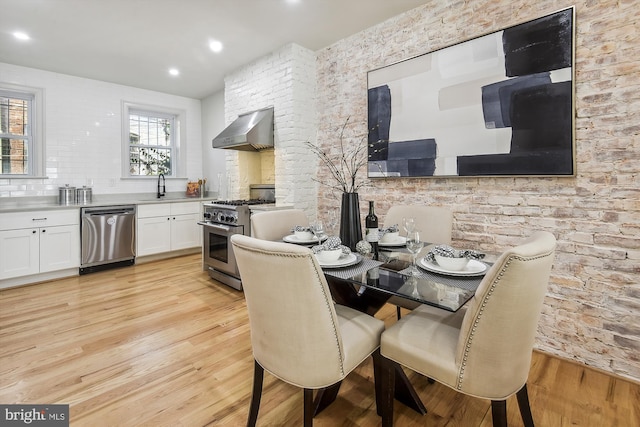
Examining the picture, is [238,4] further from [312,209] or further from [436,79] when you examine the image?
[312,209]

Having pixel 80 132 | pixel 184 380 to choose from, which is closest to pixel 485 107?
pixel 184 380

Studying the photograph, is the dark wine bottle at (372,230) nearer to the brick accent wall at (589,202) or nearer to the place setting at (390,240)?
the place setting at (390,240)

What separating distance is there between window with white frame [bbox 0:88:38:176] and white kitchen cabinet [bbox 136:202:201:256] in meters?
1.47

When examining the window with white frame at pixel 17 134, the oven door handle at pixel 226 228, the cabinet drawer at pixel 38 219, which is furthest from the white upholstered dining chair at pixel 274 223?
the window with white frame at pixel 17 134

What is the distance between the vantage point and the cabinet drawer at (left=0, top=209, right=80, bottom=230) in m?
3.41

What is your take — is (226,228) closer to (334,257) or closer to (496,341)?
(334,257)

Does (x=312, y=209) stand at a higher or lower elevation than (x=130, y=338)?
higher

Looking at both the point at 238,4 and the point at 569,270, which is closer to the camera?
the point at 569,270

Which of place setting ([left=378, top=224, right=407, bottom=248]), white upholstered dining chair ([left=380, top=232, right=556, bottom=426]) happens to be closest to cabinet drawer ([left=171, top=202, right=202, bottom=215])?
place setting ([left=378, top=224, right=407, bottom=248])

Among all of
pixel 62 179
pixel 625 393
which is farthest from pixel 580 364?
pixel 62 179

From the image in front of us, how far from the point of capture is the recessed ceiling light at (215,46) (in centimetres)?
335

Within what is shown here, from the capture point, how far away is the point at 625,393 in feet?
5.64

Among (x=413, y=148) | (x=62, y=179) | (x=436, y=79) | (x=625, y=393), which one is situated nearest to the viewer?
(x=625, y=393)

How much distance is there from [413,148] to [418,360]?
1.94 meters
